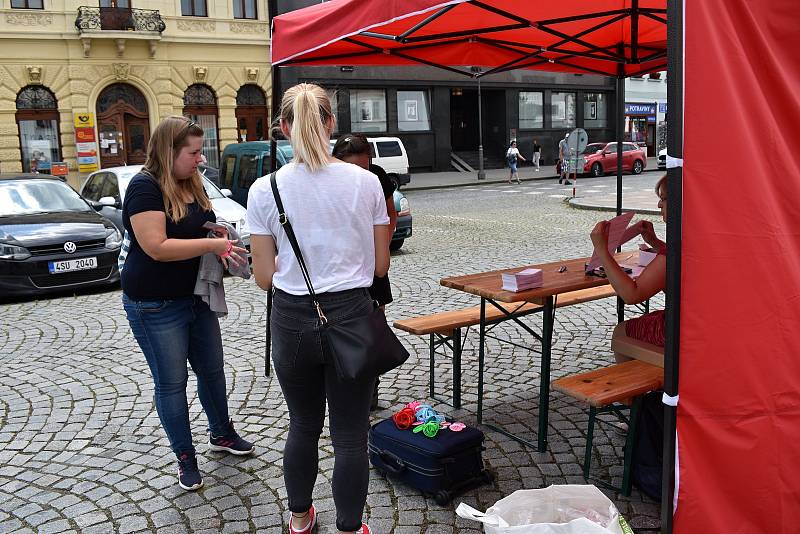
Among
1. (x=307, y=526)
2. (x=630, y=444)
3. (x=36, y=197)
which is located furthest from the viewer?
(x=36, y=197)

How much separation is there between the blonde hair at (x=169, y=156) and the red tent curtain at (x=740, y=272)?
2.28 metres

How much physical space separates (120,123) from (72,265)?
22.1 m

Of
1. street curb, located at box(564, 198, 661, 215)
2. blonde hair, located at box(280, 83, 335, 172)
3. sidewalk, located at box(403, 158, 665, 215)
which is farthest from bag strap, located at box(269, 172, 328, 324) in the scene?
sidewalk, located at box(403, 158, 665, 215)

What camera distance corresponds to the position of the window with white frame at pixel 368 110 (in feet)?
112

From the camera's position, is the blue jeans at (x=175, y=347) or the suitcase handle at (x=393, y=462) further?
the suitcase handle at (x=393, y=462)

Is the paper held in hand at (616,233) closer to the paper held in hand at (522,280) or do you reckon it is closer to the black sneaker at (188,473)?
the paper held in hand at (522,280)

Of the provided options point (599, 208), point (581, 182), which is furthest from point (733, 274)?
point (581, 182)

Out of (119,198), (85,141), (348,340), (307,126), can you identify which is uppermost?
(85,141)

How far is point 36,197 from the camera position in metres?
10.3

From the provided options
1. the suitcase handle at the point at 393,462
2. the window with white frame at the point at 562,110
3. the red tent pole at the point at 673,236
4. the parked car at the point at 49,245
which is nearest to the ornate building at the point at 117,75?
the window with white frame at the point at 562,110

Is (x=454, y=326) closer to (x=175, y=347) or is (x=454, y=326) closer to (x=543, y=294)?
(x=543, y=294)

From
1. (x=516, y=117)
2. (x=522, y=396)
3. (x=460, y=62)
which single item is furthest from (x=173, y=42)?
(x=522, y=396)

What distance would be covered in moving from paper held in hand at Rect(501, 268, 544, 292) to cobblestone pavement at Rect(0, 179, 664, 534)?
94 cm

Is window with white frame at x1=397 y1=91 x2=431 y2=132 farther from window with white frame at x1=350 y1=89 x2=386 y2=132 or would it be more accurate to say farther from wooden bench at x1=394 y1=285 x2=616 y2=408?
wooden bench at x1=394 y1=285 x2=616 y2=408
